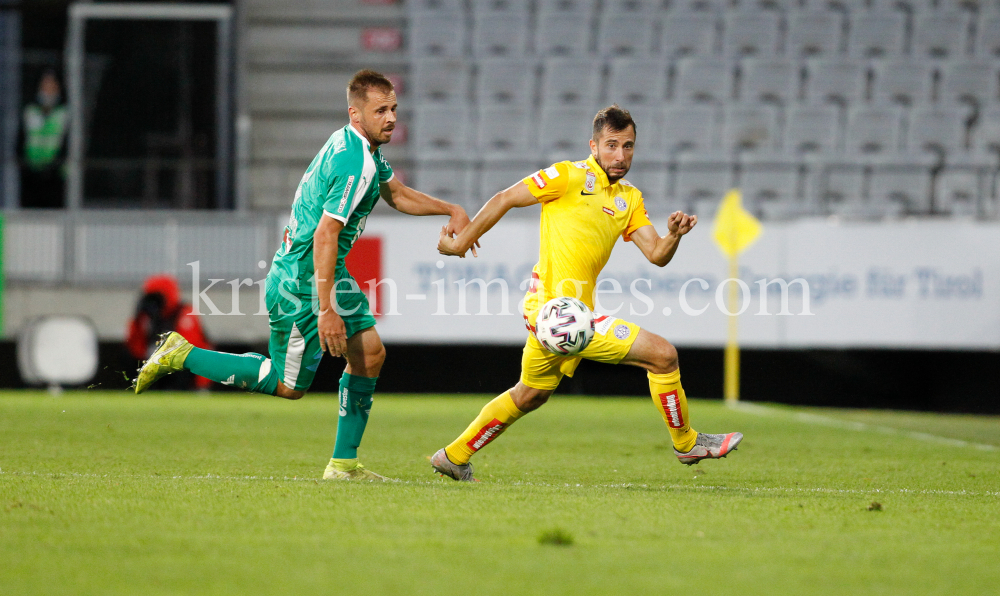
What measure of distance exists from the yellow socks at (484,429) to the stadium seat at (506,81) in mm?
10945

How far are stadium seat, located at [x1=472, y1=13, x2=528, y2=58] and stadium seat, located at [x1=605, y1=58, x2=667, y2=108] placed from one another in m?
1.39

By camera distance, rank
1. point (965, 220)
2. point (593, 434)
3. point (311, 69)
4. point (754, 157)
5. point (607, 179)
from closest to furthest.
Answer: point (607, 179) → point (593, 434) → point (965, 220) → point (754, 157) → point (311, 69)

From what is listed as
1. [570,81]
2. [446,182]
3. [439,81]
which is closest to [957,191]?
[570,81]

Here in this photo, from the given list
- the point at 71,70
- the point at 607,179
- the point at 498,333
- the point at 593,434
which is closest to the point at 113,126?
the point at 71,70

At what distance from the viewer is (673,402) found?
17.7 feet

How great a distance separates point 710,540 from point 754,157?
12152 millimetres

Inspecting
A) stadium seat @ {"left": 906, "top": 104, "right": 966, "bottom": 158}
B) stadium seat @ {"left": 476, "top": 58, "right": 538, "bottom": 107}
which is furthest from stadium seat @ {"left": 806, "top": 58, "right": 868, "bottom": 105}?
stadium seat @ {"left": 476, "top": 58, "right": 538, "bottom": 107}

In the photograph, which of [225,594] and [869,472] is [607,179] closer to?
[869,472]

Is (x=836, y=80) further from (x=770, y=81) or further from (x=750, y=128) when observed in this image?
(x=750, y=128)

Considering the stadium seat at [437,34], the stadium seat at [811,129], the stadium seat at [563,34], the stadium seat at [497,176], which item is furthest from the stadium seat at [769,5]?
the stadium seat at [497,176]

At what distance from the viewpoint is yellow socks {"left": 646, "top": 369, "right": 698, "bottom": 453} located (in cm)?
537

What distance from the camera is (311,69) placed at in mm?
16688

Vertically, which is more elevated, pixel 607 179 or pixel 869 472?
pixel 607 179

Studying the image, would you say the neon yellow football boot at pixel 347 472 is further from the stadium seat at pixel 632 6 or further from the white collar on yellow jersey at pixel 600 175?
the stadium seat at pixel 632 6
